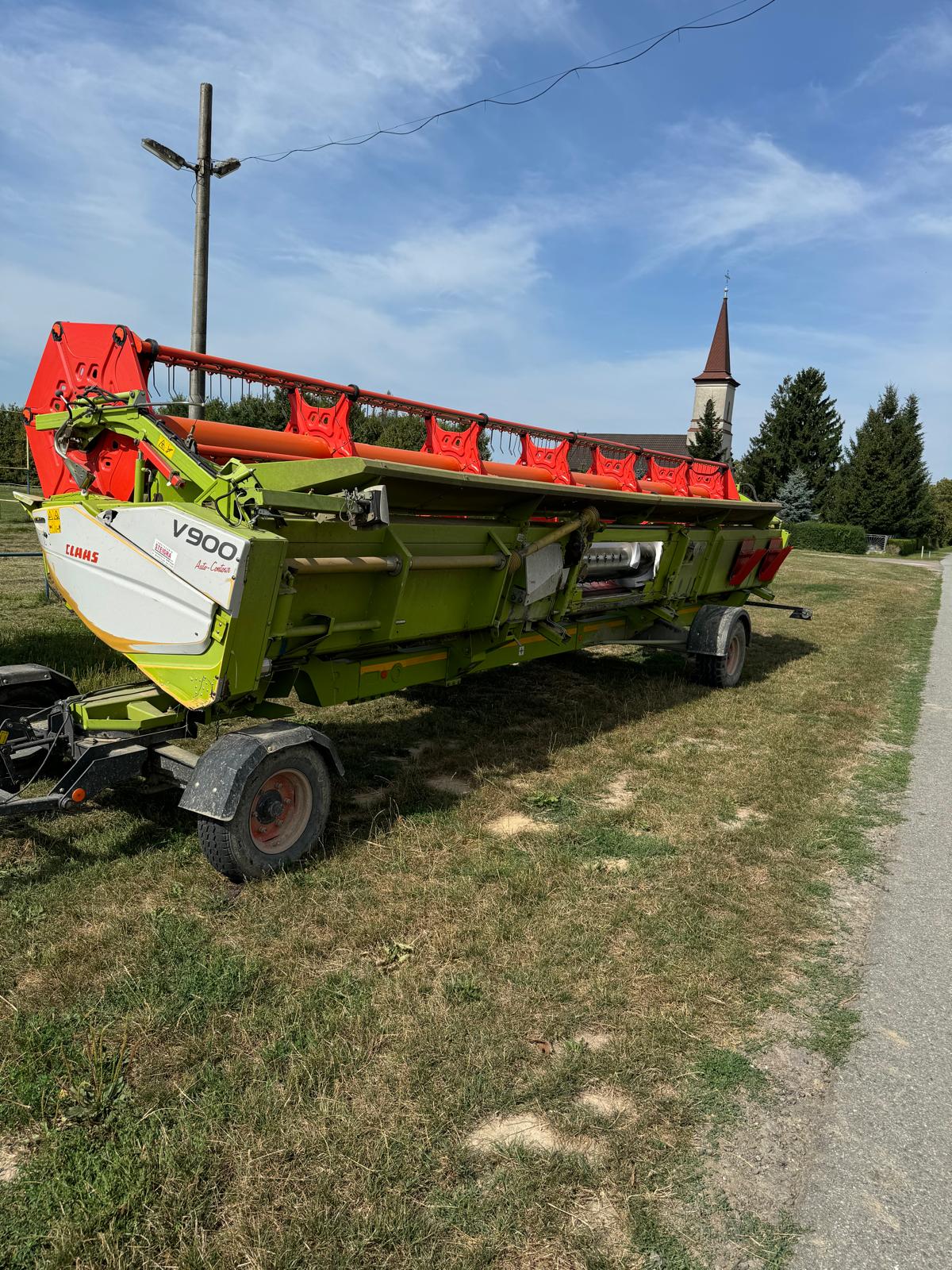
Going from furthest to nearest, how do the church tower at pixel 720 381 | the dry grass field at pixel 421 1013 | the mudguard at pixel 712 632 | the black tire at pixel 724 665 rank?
the church tower at pixel 720 381 < the black tire at pixel 724 665 < the mudguard at pixel 712 632 < the dry grass field at pixel 421 1013

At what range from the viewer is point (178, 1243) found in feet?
6.56

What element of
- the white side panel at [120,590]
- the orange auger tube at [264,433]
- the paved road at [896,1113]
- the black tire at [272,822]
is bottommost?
the paved road at [896,1113]

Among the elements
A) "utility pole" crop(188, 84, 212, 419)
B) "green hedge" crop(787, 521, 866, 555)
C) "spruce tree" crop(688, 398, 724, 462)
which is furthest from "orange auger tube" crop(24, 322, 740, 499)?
"spruce tree" crop(688, 398, 724, 462)

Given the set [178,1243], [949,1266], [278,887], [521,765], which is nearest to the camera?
[178,1243]

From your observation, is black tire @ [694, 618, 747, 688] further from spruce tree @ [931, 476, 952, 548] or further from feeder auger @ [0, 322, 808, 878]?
spruce tree @ [931, 476, 952, 548]

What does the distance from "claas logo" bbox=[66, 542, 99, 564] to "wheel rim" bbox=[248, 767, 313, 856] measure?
4.59 ft

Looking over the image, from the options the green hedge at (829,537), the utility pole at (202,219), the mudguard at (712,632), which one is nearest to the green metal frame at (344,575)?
the mudguard at (712,632)

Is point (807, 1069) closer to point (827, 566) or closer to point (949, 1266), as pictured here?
point (949, 1266)

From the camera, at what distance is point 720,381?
62.7 meters

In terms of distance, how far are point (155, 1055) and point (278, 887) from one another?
106 centimetres

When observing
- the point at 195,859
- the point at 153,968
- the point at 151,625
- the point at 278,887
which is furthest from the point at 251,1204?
the point at 151,625

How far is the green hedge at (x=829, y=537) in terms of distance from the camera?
4472 centimetres

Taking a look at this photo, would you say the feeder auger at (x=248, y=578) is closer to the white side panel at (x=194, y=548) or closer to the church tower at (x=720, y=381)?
the white side panel at (x=194, y=548)

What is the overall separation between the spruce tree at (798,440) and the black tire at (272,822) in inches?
2026
